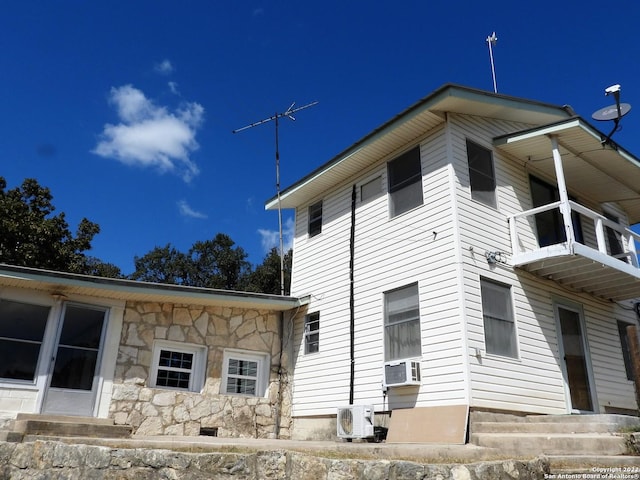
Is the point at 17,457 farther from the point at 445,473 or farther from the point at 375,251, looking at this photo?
the point at 375,251

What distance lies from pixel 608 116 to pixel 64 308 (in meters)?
10.4

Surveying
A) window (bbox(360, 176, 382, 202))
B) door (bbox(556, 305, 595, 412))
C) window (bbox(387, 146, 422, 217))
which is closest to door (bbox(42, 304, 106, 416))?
window (bbox(360, 176, 382, 202))

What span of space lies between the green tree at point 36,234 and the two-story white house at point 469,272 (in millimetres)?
13144

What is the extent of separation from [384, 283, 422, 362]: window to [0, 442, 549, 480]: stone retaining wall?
4.53 meters

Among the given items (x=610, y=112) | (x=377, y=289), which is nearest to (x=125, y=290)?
(x=377, y=289)

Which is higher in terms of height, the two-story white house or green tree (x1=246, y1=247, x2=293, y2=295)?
green tree (x1=246, y1=247, x2=293, y2=295)

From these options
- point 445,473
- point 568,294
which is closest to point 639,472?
point 445,473

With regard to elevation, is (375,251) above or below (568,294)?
above

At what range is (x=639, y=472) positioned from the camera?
5.31 m

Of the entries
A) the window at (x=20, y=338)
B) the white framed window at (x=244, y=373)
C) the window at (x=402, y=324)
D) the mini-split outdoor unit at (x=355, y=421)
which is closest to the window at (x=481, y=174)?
the window at (x=402, y=324)

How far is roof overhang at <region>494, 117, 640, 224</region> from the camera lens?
9992mm

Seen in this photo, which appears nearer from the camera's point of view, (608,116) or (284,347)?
(608,116)

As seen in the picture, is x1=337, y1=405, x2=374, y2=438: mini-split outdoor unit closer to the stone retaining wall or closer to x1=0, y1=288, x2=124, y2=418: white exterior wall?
x1=0, y1=288, x2=124, y2=418: white exterior wall

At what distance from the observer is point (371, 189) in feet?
37.8
